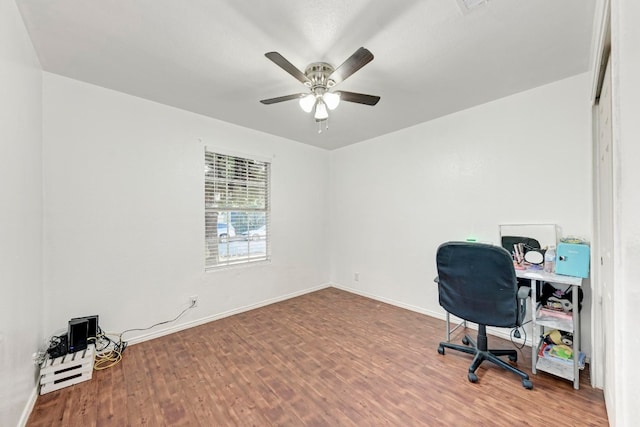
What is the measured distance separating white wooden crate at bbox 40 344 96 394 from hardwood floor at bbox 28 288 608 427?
79mm

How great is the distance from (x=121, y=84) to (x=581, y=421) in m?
4.38

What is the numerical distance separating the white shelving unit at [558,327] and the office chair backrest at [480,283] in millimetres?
366

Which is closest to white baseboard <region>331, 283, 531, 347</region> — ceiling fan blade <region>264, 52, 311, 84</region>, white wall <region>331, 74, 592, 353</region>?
white wall <region>331, 74, 592, 353</region>

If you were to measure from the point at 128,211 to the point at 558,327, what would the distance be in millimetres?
3961

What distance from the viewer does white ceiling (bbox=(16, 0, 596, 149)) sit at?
1539 mm

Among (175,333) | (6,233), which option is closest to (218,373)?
(175,333)

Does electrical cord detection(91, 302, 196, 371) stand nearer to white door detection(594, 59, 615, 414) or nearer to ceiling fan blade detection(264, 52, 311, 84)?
ceiling fan blade detection(264, 52, 311, 84)

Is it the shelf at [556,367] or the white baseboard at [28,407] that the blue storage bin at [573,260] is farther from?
the white baseboard at [28,407]

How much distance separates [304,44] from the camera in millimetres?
1825

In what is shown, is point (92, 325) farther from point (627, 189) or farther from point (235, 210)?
point (627, 189)

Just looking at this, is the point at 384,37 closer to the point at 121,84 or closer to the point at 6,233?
the point at 121,84

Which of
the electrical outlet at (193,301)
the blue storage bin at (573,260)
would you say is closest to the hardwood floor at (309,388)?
the electrical outlet at (193,301)

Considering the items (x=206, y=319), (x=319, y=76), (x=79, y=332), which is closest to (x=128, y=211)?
(x=79, y=332)

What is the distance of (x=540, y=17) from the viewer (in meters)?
1.59
